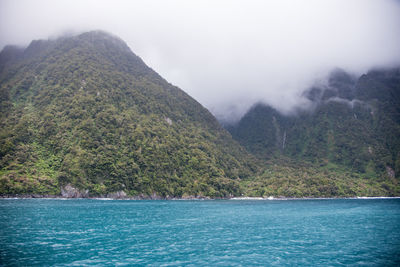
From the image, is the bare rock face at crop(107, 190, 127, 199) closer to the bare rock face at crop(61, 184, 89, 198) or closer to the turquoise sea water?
the bare rock face at crop(61, 184, 89, 198)

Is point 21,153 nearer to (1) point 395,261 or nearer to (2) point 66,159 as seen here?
(2) point 66,159

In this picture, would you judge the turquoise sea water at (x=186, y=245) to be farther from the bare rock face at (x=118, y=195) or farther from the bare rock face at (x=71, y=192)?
the bare rock face at (x=118, y=195)

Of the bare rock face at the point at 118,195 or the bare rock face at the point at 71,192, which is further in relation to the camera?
the bare rock face at the point at 118,195

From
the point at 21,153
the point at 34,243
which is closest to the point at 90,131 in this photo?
the point at 21,153

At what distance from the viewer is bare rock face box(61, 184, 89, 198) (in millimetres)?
154688

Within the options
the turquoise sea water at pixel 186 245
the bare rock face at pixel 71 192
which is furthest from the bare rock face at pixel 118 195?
the turquoise sea water at pixel 186 245

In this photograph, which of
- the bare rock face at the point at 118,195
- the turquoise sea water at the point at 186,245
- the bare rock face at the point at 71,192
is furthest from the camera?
the bare rock face at the point at 118,195

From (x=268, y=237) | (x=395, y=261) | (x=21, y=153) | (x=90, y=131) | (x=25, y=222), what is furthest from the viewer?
(x=90, y=131)

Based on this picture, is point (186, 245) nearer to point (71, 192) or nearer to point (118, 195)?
point (71, 192)

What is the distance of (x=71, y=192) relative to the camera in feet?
516

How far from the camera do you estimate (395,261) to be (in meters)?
34.3

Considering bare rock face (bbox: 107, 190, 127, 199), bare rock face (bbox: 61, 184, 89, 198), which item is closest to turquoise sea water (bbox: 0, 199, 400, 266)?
bare rock face (bbox: 61, 184, 89, 198)

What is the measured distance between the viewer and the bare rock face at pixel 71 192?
155m

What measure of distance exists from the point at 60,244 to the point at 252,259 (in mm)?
27605
